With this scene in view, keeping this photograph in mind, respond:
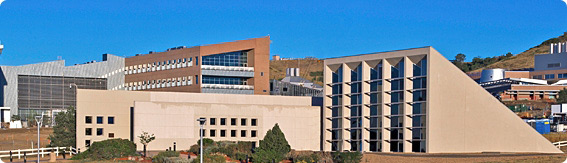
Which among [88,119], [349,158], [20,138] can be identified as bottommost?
[20,138]

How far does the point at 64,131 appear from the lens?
79250mm

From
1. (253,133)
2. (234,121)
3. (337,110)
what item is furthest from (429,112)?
(234,121)

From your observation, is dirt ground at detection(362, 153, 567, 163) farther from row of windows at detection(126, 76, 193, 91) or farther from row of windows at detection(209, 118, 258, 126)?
row of windows at detection(126, 76, 193, 91)

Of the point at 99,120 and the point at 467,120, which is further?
the point at 99,120

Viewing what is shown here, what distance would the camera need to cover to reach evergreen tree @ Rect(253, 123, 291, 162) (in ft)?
216

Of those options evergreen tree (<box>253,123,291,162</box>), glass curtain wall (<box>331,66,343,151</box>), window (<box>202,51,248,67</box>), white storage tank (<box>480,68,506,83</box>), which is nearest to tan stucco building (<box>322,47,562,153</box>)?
glass curtain wall (<box>331,66,343,151</box>)

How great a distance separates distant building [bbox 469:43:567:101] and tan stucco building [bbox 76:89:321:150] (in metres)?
87.1

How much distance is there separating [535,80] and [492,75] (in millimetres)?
16393

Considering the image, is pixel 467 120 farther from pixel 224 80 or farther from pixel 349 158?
pixel 224 80

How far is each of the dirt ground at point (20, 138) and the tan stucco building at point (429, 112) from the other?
3654 centimetres

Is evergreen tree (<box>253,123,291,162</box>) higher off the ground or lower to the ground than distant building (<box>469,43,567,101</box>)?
lower

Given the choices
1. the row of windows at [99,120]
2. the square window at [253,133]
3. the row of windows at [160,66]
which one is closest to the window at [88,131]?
the row of windows at [99,120]

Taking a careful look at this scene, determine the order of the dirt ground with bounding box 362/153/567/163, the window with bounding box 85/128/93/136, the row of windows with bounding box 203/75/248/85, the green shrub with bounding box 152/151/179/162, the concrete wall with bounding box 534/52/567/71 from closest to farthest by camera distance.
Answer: the dirt ground with bounding box 362/153/567/163, the green shrub with bounding box 152/151/179/162, the window with bounding box 85/128/93/136, the row of windows with bounding box 203/75/248/85, the concrete wall with bounding box 534/52/567/71

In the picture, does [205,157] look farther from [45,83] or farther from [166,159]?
[45,83]
